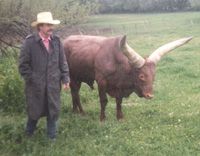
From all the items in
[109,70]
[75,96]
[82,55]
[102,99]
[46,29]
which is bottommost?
[75,96]

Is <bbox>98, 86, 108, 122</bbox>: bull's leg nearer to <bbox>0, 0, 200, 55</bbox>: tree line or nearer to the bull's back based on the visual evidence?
the bull's back

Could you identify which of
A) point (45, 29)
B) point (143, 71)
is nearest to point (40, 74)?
point (45, 29)

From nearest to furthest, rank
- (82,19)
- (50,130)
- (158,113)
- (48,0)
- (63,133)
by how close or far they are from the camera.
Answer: (50,130), (63,133), (158,113), (48,0), (82,19)

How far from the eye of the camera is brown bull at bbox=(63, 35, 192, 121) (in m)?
5.62

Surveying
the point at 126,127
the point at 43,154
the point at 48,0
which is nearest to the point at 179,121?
the point at 126,127

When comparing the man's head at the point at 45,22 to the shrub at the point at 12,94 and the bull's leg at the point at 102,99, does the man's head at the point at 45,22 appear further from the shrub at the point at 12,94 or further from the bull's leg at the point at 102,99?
the shrub at the point at 12,94

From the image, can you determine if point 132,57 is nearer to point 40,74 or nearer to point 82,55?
point 82,55

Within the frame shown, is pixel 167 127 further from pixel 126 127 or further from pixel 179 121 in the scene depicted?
pixel 126 127

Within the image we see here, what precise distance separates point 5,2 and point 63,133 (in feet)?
19.4

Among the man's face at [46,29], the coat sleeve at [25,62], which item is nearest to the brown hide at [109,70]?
the man's face at [46,29]

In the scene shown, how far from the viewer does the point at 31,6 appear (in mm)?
10406

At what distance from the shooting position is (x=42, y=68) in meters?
4.65

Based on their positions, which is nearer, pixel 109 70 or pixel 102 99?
pixel 109 70

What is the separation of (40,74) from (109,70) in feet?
5.52
